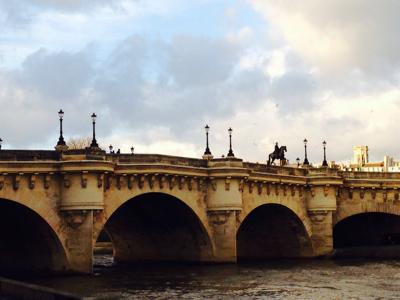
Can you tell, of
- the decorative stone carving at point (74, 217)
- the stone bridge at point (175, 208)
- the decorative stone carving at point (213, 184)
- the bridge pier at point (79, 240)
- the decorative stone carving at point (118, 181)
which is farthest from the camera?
the decorative stone carving at point (213, 184)

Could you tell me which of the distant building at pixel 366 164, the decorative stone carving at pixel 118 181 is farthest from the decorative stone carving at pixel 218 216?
the distant building at pixel 366 164

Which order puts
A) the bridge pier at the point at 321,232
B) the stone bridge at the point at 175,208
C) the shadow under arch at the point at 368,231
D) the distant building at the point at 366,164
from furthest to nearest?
the distant building at the point at 366,164 → the shadow under arch at the point at 368,231 → the bridge pier at the point at 321,232 → the stone bridge at the point at 175,208

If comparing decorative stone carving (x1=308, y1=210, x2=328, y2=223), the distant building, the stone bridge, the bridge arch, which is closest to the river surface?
the stone bridge

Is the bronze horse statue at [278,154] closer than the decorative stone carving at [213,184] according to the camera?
No

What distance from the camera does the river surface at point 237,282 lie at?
44625 millimetres

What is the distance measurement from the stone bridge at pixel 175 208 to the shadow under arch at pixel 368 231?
0.11 m

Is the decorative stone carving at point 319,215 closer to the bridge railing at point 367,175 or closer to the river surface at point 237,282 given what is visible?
the bridge railing at point 367,175

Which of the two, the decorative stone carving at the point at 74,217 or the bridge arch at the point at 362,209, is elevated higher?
the bridge arch at the point at 362,209

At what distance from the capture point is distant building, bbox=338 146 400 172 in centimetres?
16125

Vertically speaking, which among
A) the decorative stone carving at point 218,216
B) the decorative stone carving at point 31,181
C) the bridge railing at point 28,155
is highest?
the bridge railing at point 28,155

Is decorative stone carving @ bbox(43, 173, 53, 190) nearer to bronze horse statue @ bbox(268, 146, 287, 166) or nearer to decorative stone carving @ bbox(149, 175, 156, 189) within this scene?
decorative stone carving @ bbox(149, 175, 156, 189)

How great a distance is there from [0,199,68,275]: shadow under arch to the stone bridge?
0.30ft

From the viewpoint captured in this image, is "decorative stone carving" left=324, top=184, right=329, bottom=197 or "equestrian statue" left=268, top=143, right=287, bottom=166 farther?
"equestrian statue" left=268, top=143, right=287, bottom=166

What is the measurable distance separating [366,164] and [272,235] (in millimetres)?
103962
